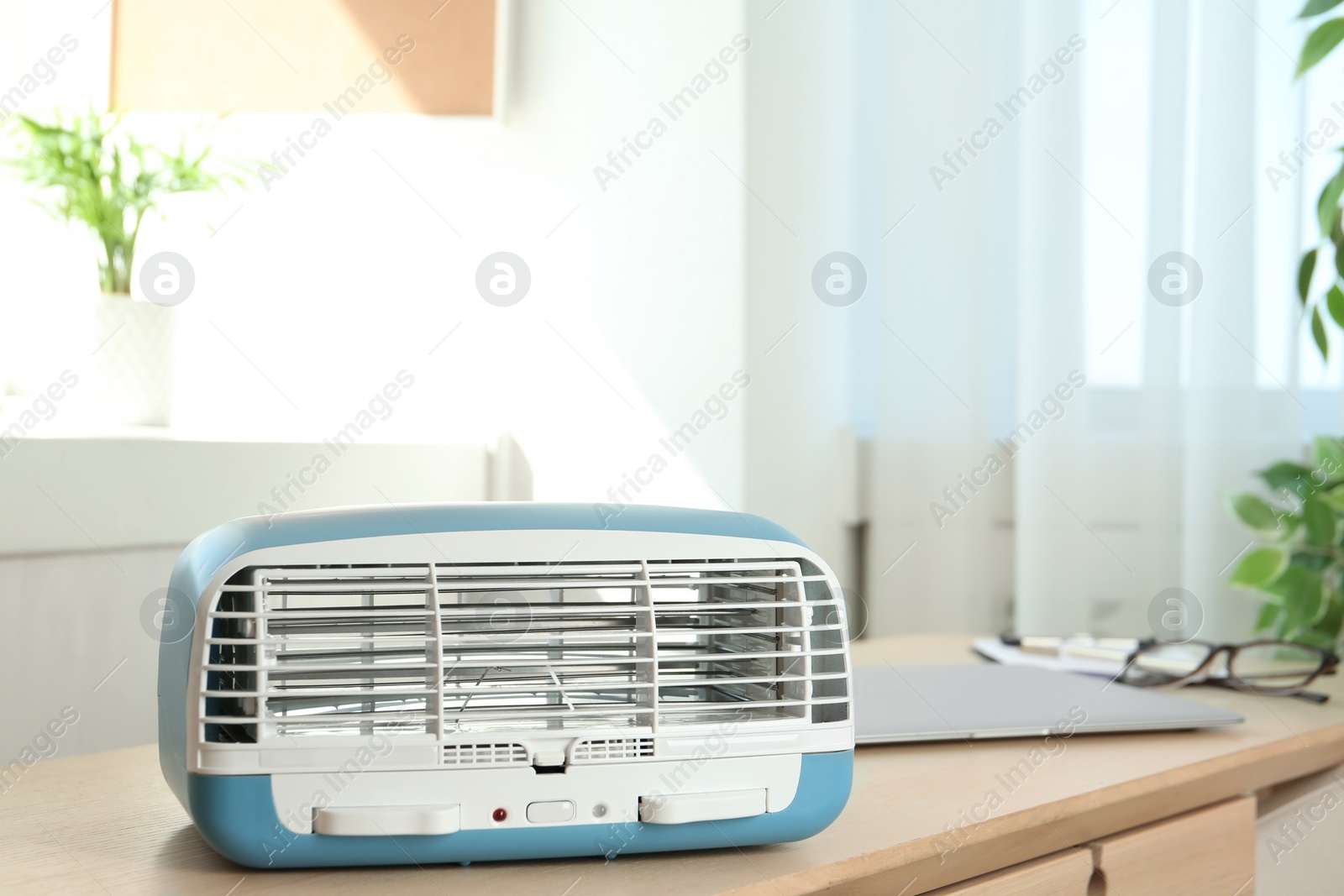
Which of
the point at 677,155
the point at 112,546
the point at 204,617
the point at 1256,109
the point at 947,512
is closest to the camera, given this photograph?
the point at 204,617

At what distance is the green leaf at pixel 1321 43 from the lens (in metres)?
1.25

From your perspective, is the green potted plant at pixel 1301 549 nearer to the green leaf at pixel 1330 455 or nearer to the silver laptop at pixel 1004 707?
the green leaf at pixel 1330 455

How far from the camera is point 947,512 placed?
5.45ft

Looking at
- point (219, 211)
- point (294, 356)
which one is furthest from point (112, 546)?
point (219, 211)

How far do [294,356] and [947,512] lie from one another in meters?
0.97

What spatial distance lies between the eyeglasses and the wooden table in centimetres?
12

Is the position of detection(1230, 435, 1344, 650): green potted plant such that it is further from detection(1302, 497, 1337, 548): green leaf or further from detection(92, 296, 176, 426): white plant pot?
detection(92, 296, 176, 426): white plant pot

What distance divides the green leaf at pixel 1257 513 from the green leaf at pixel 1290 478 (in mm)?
38

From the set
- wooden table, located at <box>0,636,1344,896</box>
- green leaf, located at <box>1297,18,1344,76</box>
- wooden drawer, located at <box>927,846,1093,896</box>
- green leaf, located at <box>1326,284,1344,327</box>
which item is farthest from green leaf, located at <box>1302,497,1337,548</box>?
wooden drawer, located at <box>927,846,1093,896</box>

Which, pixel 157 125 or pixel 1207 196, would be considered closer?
pixel 157 125

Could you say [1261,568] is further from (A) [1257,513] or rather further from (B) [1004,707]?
(B) [1004,707]

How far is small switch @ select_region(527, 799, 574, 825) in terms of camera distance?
497 millimetres

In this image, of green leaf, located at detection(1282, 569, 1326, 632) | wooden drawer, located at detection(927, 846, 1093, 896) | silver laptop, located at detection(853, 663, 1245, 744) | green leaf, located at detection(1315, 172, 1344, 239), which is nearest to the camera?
wooden drawer, located at detection(927, 846, 1093, 896)

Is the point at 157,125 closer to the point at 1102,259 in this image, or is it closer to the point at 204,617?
the point at 204,617
